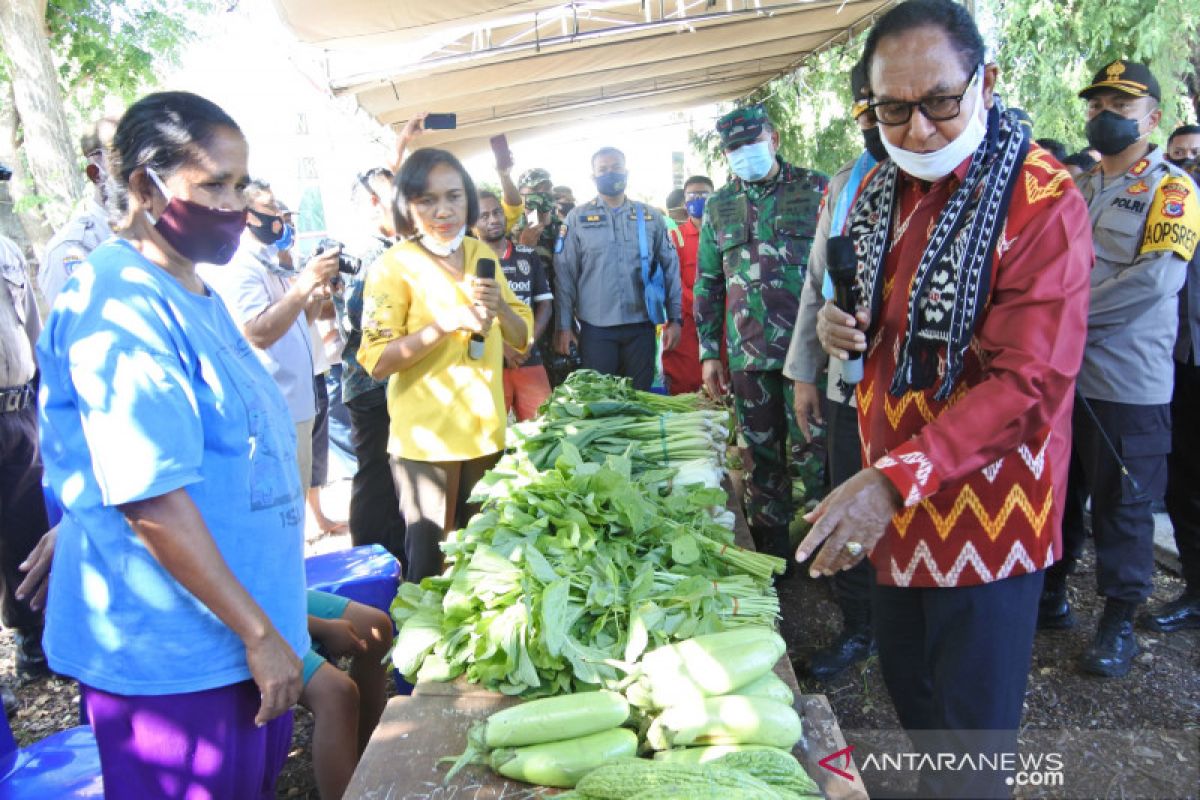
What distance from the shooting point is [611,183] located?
5.88m

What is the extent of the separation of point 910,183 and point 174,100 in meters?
1.72

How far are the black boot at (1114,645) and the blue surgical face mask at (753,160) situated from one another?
2.55 metres

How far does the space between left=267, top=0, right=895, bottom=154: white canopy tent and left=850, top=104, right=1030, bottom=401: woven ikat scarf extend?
5475mm

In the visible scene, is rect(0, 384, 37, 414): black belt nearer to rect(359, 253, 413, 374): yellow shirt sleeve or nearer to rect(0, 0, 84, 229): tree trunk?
rect(359, 253, 413, 374): yellow shirt sleeve

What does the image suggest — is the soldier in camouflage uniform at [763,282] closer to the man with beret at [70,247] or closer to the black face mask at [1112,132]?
the black face mask at [1112,132]

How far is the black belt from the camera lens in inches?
147

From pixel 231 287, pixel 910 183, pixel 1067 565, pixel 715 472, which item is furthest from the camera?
pixel 1067 565

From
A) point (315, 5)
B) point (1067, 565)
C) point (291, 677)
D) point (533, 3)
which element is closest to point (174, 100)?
point (291, 677)

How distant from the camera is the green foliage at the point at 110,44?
30.2 feet

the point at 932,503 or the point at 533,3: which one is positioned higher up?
the point at 533,3

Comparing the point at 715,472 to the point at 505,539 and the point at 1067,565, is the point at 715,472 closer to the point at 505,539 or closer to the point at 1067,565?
the point at 505,539

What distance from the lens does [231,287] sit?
3.57 metres

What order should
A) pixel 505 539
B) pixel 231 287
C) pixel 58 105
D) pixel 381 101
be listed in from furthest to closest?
pixel 381 101, pixel 58 105, pixel 231 287, pixel 505 539

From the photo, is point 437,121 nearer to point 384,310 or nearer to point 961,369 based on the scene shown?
point 384,310
